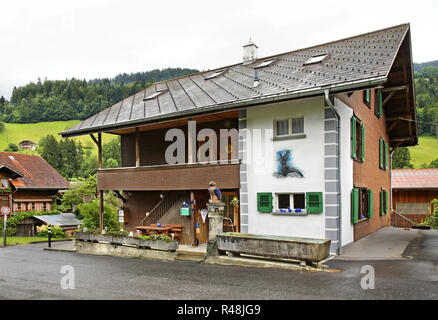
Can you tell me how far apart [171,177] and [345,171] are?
23.5 ft

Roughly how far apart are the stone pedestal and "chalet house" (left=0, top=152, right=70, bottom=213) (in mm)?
23201

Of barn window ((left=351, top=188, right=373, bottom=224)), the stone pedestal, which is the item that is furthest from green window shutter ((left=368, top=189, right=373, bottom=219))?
the stone pedestal

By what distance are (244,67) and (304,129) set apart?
770 cm

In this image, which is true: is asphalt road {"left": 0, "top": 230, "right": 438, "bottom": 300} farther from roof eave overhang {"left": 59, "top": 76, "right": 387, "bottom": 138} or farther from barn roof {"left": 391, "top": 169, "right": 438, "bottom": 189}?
barn roof {"left": 391, "top": 169, "right": 438, "bottom": 189}

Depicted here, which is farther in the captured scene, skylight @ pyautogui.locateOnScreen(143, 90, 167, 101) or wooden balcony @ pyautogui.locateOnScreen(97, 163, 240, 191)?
skylight @ pyautogui.locateOnScreen(143, 90, 167, 101)

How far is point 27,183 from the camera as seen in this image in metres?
32.4

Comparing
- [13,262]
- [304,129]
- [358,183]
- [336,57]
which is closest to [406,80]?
[336,57]

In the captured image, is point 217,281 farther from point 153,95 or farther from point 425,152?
point 425,152

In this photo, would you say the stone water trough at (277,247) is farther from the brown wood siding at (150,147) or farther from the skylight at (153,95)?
the skylight at (153,95)

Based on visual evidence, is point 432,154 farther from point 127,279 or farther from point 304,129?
point 127,279

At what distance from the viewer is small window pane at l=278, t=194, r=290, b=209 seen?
13.9m

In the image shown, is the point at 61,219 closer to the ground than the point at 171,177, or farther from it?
closer to the ground

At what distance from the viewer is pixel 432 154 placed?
73875 mm

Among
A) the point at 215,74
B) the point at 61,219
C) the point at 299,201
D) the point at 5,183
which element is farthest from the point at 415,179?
the point at 5,183
